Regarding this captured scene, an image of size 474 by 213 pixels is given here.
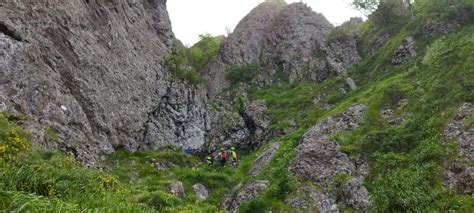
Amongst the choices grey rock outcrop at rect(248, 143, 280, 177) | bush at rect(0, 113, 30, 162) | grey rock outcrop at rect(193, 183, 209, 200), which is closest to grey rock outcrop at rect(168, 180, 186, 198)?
grey rock outcrop at rect(193, 183, 209, 200)

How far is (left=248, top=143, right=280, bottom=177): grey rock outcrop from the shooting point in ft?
101

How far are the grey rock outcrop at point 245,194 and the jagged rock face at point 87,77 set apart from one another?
9.35 m

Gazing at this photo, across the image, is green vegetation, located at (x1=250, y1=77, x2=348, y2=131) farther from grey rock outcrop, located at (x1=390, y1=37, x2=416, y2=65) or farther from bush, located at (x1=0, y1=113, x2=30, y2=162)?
bush, located at (x1=0, y1=113, x2=30, y2=162)

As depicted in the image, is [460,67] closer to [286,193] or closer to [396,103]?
[396,103]

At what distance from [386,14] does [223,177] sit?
3689 cm

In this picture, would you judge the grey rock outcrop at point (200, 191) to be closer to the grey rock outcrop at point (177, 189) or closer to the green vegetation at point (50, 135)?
the grey rock outcrop at point (177, 189)

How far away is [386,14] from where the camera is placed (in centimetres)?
5416

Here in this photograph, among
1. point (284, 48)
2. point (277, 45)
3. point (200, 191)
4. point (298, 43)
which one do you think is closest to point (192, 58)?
point (277, 45)

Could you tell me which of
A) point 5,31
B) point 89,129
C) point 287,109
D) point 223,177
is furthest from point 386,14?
point 5,31

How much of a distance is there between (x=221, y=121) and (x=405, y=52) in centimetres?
2145

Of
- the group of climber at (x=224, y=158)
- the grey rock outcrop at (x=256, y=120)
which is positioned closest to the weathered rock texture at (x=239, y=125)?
the grey rock outcrop at (x=256, y=120)

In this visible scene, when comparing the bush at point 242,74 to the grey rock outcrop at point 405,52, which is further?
the bush at point 242,74

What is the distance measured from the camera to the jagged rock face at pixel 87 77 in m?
25.1

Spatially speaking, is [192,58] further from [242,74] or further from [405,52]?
[405,52]
